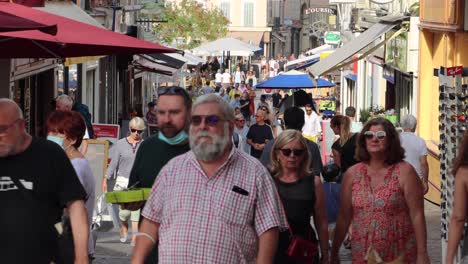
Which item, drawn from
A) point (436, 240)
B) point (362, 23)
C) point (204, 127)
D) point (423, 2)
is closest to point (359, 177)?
point (204, 127)

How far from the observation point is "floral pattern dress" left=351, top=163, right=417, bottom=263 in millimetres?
7812

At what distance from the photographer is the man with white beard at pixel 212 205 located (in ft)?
19.4

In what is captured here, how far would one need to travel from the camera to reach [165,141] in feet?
24.3

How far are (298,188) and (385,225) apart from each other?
62 cm

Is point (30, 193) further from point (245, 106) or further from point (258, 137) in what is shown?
point (245, 106)

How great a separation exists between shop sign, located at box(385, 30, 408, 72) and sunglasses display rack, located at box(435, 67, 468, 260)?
12.5 m

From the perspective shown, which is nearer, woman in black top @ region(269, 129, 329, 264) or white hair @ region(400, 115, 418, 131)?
woman in black top @ region(269, 129, 329, 264)

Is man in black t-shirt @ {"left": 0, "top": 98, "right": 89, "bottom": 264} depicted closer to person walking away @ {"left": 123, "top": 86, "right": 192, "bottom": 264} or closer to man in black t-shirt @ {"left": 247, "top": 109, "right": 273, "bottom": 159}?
person walking away @ {"left": 123, "top": 86, "right": 192, "bottom": 264}

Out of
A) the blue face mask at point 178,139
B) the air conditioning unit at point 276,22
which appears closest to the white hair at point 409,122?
the blue face mask at point 178,139

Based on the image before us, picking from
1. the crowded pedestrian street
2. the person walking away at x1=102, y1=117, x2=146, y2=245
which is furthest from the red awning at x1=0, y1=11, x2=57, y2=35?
the person walking away at x1=102, y1=117, x2=146, y2=245

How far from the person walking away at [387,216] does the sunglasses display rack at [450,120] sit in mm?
4124

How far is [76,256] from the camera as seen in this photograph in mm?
6441

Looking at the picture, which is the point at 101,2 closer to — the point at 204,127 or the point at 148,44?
the point at 148,44

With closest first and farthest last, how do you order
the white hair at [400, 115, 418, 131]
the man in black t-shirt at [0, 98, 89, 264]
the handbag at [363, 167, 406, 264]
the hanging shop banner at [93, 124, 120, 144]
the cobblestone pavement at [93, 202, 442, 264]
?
the man in black t-shirt at [0, 98, 89, 264]
the handbag at [363, 167, 406, 264]
the cobblestone pavement at [93, 202, 442, 264]
the white hair at [400, 115, 418, 131]
the hanging shop banner at [93, 124, 120, 144]
